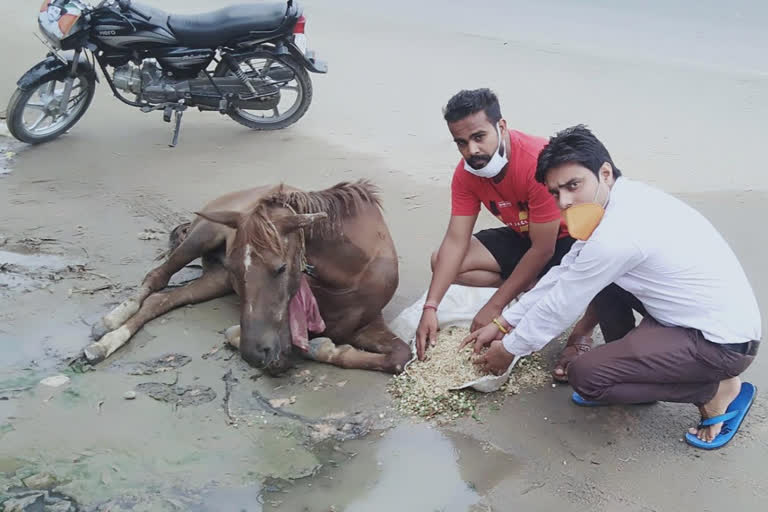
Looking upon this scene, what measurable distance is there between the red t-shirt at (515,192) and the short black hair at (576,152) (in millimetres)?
585

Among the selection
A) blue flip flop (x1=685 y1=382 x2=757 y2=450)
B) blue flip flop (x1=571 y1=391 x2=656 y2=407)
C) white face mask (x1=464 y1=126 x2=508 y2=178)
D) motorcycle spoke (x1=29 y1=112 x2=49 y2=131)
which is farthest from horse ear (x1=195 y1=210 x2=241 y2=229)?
motorcycle spoke (x1=29 y1=112 x2=49 y2=131)

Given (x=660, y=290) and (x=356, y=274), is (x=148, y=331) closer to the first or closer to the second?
(x=356, y=274)

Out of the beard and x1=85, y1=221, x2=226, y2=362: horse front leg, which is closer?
the beard

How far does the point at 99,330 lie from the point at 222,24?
342 cm

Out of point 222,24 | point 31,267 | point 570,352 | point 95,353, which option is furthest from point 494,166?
point 222,24

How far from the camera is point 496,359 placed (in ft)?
→ 11.7

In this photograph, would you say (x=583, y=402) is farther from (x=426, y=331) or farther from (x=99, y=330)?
(x=99, y=330)

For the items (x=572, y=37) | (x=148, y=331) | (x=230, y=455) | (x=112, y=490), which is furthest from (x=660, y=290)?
(x=572, y=37)

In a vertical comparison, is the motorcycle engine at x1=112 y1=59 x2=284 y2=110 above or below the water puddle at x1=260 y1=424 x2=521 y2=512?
above

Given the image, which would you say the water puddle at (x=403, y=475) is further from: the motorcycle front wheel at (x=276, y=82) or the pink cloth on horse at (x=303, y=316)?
the motorcycle front wheel at (x=276, y=82)

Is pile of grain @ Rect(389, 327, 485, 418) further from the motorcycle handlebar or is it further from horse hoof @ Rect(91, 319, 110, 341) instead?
the motorcycle handlebar

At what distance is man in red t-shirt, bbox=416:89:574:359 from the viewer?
3676mm

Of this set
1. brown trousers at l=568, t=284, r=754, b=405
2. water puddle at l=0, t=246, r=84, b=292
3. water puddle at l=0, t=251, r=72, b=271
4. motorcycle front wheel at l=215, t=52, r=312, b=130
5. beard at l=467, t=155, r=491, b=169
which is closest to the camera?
brown trousers at l=568, t=284, r=754, b=405

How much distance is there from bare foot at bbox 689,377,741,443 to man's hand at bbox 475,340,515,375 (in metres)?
0.88
